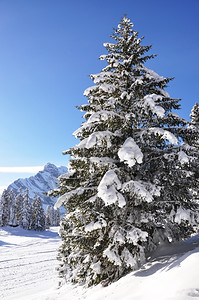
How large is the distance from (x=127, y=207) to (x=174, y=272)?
8.38 feet

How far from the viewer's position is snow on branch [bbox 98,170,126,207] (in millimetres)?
5736

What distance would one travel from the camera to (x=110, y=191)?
5.89 metres

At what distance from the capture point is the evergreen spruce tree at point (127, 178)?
6.51 m

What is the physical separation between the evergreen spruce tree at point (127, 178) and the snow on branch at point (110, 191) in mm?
32

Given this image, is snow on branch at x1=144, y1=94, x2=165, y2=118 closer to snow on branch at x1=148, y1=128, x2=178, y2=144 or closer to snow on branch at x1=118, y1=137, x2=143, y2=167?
snow on branch at x1=148, y1=128, x2=178, y2=144

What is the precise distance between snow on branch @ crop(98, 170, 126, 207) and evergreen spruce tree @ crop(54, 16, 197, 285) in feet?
0.11

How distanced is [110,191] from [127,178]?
152cm

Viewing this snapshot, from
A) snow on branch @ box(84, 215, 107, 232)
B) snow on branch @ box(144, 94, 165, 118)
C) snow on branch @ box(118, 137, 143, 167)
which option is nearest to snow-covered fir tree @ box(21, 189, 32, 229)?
snow on branch @ box(84, 215, 107, 232)

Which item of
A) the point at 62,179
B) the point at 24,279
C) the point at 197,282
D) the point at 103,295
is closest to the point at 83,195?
the point at 62,179

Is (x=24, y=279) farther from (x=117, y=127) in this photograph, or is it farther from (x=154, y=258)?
(x=117, y=127)

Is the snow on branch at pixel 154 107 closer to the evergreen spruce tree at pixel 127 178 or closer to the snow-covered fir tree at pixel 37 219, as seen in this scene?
the evergreen spruce tree at pixel 127 178

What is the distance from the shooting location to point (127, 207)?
721 centimetres

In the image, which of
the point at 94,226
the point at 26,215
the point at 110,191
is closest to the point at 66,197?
the point at 94,226

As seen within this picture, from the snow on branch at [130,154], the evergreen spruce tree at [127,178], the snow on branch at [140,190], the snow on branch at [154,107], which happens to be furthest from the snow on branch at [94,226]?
the snow on branch at [154,107]
